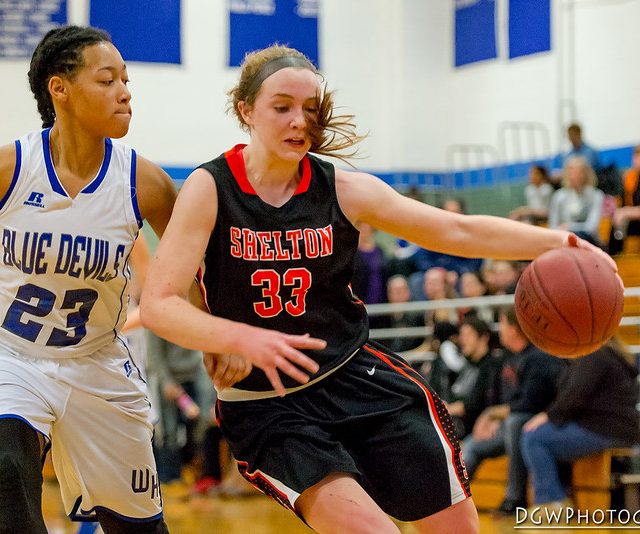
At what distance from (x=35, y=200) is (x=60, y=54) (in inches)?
21.1

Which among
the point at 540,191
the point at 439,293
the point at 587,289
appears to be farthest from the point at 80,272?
the point at 540,191

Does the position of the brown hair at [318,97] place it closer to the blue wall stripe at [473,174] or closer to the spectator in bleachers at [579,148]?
the spectator in bleachers at [579,148]

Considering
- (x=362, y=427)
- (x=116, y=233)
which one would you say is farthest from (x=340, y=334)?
(x=116, y=233)

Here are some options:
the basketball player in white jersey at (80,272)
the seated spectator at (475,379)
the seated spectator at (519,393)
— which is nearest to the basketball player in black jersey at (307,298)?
the basketball player in white jersey at (80,272)

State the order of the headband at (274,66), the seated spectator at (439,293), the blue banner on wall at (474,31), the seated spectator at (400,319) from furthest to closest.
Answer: the blue banner on wall at (474,31)
the seated spectator at (400,319)
the seated spectator at (439,293)
the headband at (274,66)

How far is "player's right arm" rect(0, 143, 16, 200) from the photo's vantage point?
11.7ft

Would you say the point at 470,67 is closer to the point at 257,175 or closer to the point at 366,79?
the point at 366,79

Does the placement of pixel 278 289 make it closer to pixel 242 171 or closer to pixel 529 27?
pixel 242 171

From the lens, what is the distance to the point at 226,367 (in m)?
3.32

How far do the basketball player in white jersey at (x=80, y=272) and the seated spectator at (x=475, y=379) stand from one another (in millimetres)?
4610

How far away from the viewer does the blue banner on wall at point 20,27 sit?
49.4 ft

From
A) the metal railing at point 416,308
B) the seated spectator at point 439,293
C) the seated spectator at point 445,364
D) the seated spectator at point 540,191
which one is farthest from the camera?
the seated spectator at point 540,191

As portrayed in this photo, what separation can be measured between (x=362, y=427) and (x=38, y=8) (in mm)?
13174

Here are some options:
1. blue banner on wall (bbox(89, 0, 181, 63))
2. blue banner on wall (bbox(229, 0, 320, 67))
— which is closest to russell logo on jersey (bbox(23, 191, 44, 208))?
blue banner on wall (bbox(89, 0, 181, 63))
